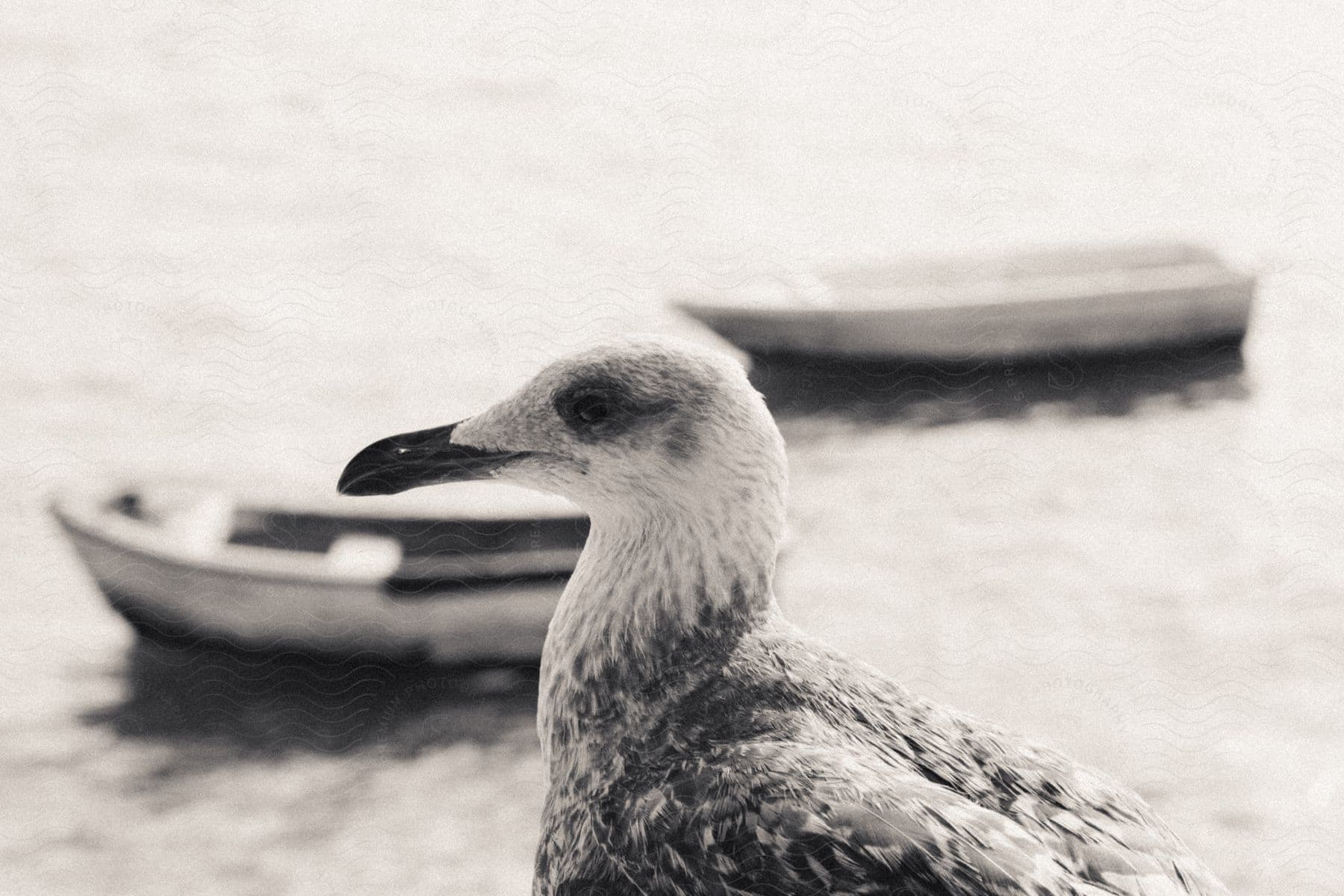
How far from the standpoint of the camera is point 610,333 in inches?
260

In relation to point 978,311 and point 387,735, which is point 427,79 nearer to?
point 978,311

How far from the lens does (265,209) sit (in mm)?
7754

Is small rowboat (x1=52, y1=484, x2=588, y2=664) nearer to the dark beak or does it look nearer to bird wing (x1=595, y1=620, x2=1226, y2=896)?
the dark beak

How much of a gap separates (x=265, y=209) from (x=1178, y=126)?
4700mm

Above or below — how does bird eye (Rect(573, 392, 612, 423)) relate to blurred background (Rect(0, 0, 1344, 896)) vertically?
above

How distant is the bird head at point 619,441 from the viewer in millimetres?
2244

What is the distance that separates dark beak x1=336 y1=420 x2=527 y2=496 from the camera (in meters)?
2.41

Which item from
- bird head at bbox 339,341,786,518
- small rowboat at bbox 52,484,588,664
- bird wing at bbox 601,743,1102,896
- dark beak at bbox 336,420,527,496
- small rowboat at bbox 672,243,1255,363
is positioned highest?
bird head at bbox 339,341,786,518

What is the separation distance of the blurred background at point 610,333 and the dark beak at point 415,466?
6.16 ft

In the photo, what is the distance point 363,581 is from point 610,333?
7.73ft

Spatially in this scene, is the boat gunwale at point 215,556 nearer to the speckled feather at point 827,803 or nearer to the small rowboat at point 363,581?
the small rowboat at point 363,581

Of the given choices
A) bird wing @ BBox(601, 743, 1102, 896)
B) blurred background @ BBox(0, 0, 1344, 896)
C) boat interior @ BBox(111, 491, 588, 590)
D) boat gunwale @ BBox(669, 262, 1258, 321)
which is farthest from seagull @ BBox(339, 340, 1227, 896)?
boat gunwale @ BBox(669, 262, 1258, 321)

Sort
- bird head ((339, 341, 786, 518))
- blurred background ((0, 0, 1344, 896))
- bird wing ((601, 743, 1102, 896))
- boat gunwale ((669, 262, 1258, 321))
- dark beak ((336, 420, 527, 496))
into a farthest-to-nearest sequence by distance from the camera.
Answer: boat gunwale ((669, 262, 1258, 321))
blurred background ((0, 0, 1344, 896))
dark beak ((336, 420, 527, 496))
bird head ((339, 341, 786, 518))
bird wing ((601, 743, 1102, 896))

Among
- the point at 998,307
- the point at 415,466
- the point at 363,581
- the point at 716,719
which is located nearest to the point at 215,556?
the point at 363,581
